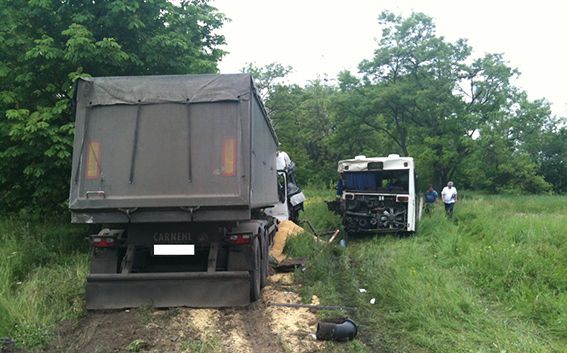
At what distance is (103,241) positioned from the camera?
659 centimetres

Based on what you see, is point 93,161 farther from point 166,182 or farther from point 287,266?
point 287,266

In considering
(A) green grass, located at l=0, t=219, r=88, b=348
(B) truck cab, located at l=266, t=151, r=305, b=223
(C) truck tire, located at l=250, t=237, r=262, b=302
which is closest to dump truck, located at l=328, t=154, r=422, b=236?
(B) truck cab, located at l=266, t=151, r=305, b=223

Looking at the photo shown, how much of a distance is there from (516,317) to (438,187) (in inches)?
1118

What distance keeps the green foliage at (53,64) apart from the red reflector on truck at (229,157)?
13.2 feet

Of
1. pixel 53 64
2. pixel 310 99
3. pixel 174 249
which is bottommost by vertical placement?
pixel 174 249

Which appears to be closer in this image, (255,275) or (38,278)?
(255,275)

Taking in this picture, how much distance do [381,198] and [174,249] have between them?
363 inches

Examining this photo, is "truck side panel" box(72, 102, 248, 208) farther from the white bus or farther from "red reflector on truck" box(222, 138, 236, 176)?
the white bus

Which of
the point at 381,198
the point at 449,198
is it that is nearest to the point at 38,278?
the point at 381,198

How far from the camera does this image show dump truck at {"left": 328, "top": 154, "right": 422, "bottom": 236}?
14328mm

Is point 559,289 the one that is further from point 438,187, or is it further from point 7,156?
point 438,187

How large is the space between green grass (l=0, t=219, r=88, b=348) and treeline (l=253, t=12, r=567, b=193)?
24.1m

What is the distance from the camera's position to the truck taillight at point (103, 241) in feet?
21.6

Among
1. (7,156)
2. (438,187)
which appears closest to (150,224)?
(7,156)
